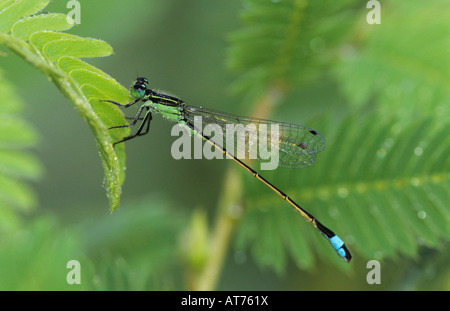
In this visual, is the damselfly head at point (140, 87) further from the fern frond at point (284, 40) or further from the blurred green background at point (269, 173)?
the fern frond at point (284, 40)

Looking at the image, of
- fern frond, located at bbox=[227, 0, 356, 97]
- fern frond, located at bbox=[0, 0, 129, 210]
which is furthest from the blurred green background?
fern frond, located at bbox=[0, 0, 129, 210]

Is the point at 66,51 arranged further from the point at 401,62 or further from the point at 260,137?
the point at 401,62

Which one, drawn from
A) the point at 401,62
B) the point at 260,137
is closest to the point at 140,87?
the point at 260,137

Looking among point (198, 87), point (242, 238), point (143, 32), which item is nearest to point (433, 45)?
point (242, 238)

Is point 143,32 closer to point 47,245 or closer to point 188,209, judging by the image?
point 188,209

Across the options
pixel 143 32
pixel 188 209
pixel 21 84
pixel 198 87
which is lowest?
pixel 188 209

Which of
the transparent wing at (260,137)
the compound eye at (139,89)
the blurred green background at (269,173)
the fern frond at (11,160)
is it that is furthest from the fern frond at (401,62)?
the fern frond at (11,160)
